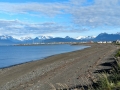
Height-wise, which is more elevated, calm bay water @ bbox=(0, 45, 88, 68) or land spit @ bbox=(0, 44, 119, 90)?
land spit @ bbox=(0, 44, 119, 90)

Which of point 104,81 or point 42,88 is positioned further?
point 42,88

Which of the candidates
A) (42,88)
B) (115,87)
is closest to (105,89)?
(115,87)

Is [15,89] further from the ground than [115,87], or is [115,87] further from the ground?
[115,87]

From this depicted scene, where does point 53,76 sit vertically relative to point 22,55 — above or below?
above

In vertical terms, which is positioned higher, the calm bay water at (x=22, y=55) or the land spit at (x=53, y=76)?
the land spit at (x=53, y=76)

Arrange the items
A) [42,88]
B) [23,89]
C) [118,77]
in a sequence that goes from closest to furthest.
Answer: [118,77] → [42,88] → [23,89]

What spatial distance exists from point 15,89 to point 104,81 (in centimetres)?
950

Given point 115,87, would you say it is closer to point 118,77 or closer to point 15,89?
point 118,77

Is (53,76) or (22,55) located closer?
(53,76)

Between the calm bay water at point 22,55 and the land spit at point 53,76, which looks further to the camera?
the calm bay water at point 22,55

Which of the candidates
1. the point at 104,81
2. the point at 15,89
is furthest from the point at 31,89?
the point at 104,81

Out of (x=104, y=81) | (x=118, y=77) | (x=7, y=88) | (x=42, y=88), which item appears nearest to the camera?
(x=104, y=81)

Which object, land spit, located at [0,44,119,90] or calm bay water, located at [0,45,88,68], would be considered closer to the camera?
land spit, located at [0,44,119,90]

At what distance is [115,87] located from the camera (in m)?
7.78
